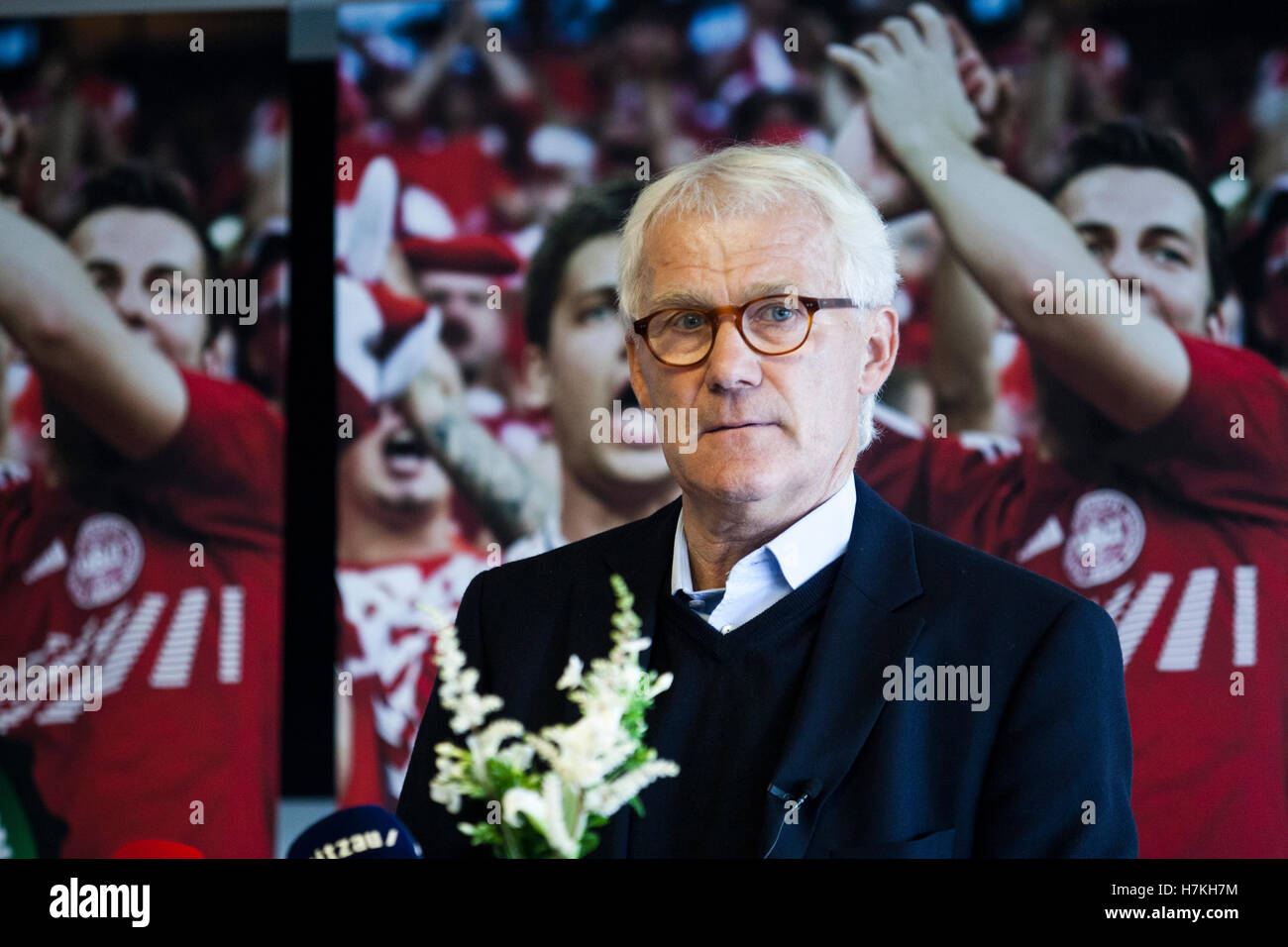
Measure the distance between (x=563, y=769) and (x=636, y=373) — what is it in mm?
914

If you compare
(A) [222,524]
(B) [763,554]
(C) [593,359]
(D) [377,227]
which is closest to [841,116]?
(C) [593,359]

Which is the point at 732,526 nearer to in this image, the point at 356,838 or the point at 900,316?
the point at 356,838

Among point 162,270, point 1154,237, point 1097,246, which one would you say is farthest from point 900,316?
point 162,270

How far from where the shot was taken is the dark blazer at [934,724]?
151 cm

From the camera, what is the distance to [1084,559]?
3947 millimetres

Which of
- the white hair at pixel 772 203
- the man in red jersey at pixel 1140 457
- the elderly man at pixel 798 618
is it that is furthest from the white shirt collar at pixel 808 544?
the man in red jersey at pixel 1140 457

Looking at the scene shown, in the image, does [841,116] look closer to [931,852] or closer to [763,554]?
[763,554]

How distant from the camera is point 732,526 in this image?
5.87 ft

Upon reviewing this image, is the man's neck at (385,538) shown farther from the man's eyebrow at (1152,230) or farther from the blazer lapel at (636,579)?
the blazer lapel at (636,579)

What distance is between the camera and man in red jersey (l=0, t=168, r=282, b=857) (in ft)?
13.9

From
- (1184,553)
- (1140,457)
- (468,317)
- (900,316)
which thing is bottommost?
(1184,553)

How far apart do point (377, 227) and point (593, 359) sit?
0.84 m

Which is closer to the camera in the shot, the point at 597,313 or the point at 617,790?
the point at 617,790

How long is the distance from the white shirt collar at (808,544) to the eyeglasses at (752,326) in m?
0.23
